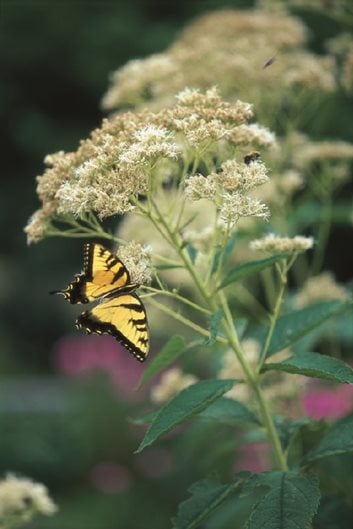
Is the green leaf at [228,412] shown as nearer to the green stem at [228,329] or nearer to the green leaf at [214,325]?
the green stem at [228,329]

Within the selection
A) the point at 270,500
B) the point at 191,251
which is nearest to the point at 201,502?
the point at 270,500

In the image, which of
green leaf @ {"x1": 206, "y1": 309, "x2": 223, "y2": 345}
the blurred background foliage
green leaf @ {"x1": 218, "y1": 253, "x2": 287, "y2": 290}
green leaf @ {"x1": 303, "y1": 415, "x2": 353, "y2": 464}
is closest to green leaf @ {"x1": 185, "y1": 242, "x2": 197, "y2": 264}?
green leaf @ {"x1": 218, "y1": 253, "x2": 287, "y2": 290}

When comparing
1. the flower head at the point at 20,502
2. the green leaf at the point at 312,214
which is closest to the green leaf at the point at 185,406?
the flower head at the point at 20,502

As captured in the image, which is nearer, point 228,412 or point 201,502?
point 201,502

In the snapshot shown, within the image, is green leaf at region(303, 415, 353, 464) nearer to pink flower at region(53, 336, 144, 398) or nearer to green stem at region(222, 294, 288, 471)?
green stem at region(222, 294, 288, 471)

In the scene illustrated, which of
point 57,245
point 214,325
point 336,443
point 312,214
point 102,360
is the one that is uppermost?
point 57,245

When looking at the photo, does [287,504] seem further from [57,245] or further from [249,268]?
[57,245]

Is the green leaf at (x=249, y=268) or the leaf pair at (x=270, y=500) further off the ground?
the green leaf at (x=249, y=268)
